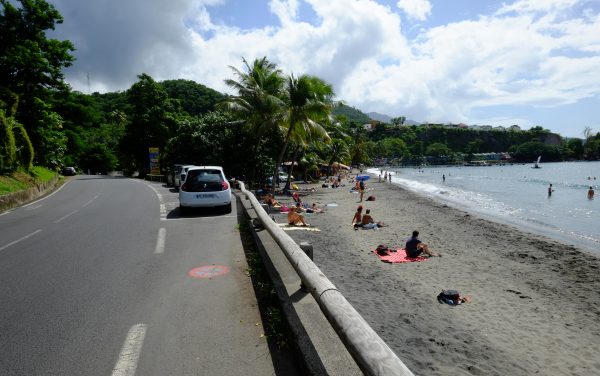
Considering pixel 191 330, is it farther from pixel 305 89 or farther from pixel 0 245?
pixel 305 89

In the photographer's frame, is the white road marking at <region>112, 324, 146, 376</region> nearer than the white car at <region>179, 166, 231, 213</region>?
Yes

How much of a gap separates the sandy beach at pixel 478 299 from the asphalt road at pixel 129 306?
2571 millimetres

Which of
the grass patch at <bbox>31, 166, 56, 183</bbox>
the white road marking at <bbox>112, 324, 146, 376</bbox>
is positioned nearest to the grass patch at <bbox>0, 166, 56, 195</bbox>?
the grass patch at <bbox>31, 166, 56, 183</bbox>

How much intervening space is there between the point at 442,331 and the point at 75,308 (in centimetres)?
580

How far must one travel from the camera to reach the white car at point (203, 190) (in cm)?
1181

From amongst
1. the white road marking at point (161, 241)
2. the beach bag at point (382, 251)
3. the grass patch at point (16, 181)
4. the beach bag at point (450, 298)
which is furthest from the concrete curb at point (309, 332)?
the grass patch at point (16, 181)

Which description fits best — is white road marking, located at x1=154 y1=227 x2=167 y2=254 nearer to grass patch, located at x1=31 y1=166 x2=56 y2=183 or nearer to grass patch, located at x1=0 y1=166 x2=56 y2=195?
grass patch, located at x1=0 y1=166 x2=56 y2=195

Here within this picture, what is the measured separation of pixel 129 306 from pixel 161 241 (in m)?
3.98

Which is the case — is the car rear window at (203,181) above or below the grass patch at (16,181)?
above

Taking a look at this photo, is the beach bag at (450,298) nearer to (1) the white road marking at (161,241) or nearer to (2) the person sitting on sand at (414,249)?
(2) the person sitting on sand at (414,249)

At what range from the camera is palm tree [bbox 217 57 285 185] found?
23969 mm

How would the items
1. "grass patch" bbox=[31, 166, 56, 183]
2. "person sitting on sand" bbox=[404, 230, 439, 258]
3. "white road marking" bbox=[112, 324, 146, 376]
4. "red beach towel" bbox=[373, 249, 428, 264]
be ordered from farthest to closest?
"grass patch" bbox=[31, 166, 56, 183] < "person sitting on sand" bbox=[404, 230, 439, 258] < "red beach towel" bbox=[373, 249, 428, 264] < "white road marking" bbox=[112, 324, 146, 376]

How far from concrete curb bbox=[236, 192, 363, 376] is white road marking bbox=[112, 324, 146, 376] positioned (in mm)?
1593

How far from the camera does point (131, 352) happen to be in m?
3.66
